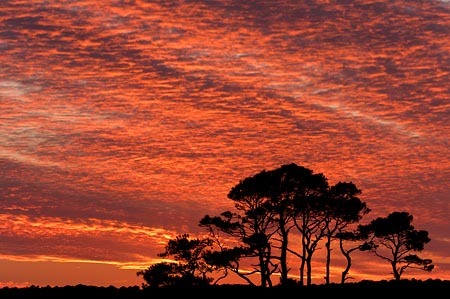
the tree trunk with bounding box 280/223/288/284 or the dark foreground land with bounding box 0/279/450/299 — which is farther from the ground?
the tree trunk with bounding box 280/223/288/284

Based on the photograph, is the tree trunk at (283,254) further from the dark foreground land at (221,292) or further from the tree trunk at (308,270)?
the dark foreground land at (221,292)

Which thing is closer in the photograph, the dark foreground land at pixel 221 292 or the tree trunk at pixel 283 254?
the dark foreground land at pixel 221 292

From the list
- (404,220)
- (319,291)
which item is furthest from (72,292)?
(404,220)

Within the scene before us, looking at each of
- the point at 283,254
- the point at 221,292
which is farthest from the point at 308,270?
the point at 221,292

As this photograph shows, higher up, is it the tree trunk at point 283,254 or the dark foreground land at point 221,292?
the tree trunk at point 283,254

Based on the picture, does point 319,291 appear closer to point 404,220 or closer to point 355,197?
point 355,197

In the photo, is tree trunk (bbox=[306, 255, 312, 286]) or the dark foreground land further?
tree trunk (bbox=[306, 255, 312, 286])

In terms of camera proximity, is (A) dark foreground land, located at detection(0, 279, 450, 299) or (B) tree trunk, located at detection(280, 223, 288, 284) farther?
Answer: (B) tree trunk, located at detection(280, 223, 288, 284)

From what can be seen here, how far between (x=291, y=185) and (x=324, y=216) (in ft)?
19.9

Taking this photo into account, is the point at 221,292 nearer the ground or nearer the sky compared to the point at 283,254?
nearer the ground

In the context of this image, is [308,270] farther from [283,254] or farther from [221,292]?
[221,292]

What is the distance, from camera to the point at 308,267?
8175 cm

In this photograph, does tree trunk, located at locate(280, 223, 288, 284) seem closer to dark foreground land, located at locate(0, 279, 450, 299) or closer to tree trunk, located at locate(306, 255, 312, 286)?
tree trunk, located at locate(306, 255, 312, 286)

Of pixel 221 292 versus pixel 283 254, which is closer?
pixel 221 292
